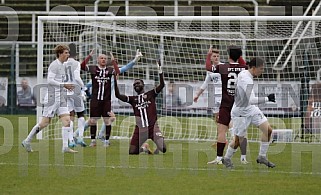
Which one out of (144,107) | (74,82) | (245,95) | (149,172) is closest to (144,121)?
(144,107)

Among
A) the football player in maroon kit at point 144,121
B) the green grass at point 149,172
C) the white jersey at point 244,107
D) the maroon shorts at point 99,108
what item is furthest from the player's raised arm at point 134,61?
the white jersey at point 244,107

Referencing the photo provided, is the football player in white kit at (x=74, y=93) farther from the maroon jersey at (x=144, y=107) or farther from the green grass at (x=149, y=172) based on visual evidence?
the maroon jersey at (x=144, y=107)

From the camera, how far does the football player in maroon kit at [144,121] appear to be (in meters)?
16.6

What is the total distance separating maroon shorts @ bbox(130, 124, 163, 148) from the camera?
54.6 ft

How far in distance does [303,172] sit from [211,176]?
1639 mm

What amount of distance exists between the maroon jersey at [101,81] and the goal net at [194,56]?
1.10 m

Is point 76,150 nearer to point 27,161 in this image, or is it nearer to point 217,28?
point 27,161

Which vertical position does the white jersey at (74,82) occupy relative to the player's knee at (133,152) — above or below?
above

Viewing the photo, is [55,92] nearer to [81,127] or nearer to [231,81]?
[81,127]

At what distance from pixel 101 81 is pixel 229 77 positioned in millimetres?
5059

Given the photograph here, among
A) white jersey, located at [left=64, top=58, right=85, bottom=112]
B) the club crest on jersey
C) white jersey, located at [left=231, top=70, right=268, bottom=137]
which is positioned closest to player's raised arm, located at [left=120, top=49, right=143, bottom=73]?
the club crest on jersey

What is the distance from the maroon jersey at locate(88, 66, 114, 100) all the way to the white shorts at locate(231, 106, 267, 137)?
207 inches

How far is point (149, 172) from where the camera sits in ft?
43.4

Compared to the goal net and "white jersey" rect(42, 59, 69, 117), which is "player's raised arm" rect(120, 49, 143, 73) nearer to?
the goal net
